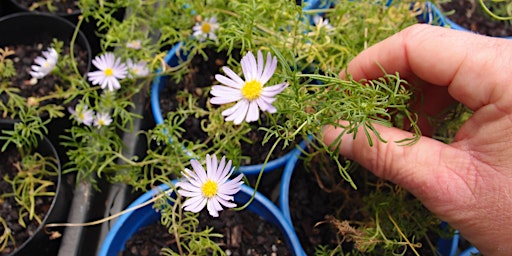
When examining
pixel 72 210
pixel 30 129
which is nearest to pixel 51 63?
pixel 30 129

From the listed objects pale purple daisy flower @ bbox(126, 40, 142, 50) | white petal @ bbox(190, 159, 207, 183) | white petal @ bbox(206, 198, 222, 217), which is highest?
pale purple daisy flower @ bbox(126, 40, 142, 50)

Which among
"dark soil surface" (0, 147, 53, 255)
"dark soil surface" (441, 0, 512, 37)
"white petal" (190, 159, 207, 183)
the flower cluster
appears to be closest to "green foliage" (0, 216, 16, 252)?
"dark soil surface" (0, 147, 53, 255)

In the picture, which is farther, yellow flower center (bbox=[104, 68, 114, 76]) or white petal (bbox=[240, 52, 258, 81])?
yellow flower center (bbox=[104, 68, 114, 76])

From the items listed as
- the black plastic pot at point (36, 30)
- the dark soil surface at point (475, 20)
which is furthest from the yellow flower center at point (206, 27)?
the dark soil surface at point (475, 20)

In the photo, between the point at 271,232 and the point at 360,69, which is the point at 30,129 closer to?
the point at 271,232

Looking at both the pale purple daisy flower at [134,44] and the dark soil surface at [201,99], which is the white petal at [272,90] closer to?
the dark soil surface at [201,99]

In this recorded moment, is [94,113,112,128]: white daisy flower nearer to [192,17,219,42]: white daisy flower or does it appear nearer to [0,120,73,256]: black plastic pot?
[0,120,73,256]: black plastic pot

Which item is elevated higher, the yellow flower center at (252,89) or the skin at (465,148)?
the yellow flower center at (252,89)
